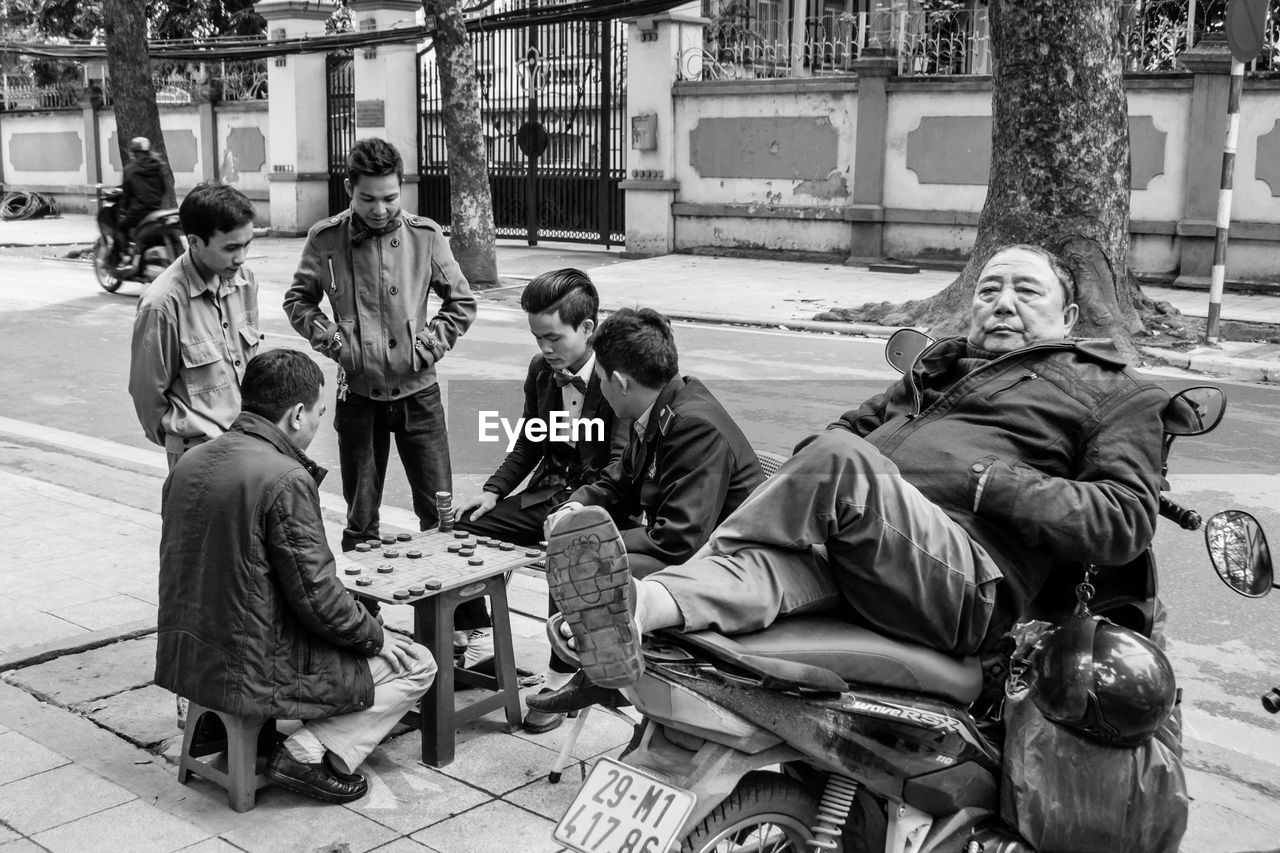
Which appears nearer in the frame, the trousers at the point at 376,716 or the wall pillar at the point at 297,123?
the trousers at the point at 376,716

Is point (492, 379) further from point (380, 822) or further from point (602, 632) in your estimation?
point (602, 632)

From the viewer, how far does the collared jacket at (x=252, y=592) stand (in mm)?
3273

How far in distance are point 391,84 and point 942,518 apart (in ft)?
64.4

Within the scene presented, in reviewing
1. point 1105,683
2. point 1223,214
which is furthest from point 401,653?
point 1223,214

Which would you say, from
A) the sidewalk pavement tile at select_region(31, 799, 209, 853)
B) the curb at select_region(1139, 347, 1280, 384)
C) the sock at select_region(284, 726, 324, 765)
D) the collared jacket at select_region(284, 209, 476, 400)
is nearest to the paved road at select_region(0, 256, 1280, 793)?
the curb at select_region(1139, 347, 1280, 384)

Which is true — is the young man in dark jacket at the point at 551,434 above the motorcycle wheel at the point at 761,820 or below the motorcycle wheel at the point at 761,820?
above

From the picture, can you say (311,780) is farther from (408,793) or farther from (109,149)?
(109,149)

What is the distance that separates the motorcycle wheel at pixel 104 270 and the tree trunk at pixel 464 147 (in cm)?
397

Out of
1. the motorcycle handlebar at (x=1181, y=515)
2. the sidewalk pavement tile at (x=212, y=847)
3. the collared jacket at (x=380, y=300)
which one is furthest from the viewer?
the collared jacket at (x=380, y=300)

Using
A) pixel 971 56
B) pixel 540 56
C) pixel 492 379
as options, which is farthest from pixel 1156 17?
pixel 492 379

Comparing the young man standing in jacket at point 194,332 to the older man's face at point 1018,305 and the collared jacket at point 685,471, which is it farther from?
the older man's face at point 1018,305

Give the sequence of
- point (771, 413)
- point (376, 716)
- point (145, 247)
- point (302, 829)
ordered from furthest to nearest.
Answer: point (145, 247)
point (771, 413)
point (376, 716)
point (302, 829)

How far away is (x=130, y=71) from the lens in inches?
744

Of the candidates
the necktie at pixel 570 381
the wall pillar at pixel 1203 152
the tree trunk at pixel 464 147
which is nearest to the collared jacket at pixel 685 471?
the necktie at pixel 570 381
